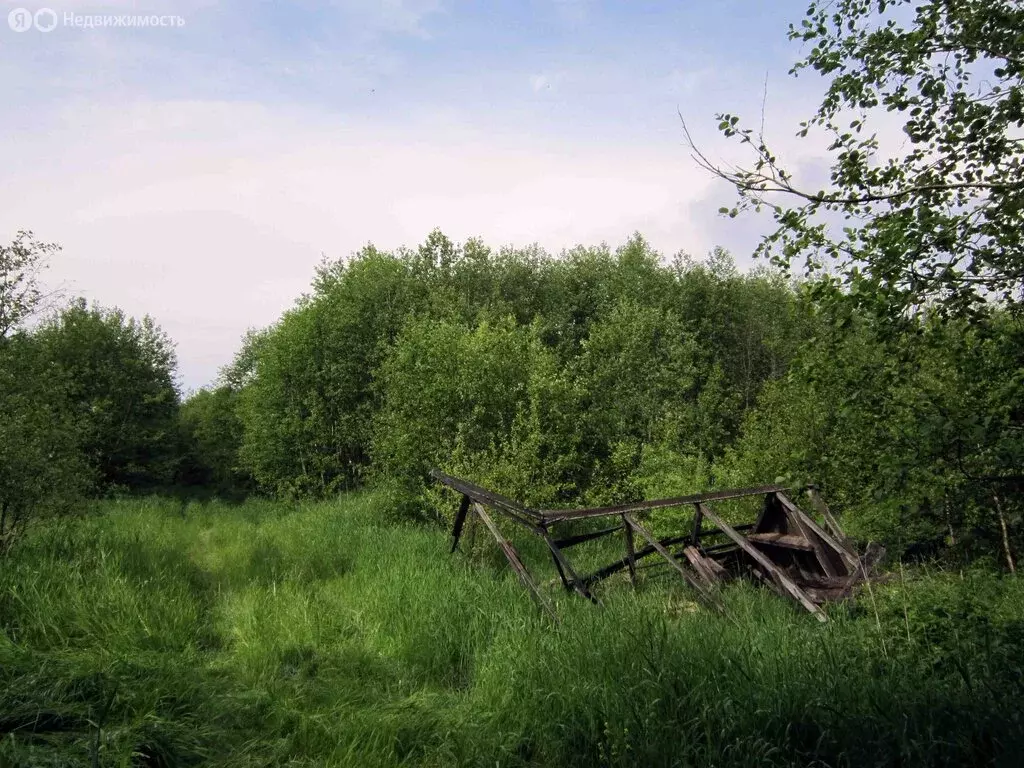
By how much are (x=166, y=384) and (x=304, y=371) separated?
12.6 metres

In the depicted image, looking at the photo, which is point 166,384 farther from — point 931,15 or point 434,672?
point 931,15

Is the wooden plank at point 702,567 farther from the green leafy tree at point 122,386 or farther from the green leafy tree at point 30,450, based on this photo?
the green leafy tree at point 122,386

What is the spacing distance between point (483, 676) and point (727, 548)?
20.9ft

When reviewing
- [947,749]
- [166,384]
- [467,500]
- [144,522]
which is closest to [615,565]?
[467,500]

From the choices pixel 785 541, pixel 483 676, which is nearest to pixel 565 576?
pixel 483 676

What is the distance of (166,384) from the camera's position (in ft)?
121

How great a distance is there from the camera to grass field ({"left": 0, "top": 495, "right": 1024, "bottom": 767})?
4.12 metres

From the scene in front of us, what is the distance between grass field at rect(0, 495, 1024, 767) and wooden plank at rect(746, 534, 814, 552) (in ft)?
4.81

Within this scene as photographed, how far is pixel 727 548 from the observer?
11.2m

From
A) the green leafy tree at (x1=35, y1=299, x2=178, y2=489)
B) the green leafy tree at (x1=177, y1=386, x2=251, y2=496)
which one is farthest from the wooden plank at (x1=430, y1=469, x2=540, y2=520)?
the green leafy tree at (x1=177, y1=386, x2=251, y2=496)

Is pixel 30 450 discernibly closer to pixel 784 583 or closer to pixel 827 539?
pixel 784 583

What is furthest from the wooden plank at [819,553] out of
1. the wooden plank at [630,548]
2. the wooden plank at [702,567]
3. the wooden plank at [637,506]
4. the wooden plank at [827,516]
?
the wooden plank at [630,548]

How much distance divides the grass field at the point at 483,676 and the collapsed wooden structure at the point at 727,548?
1.34ft

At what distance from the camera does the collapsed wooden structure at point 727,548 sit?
26.7 feet
